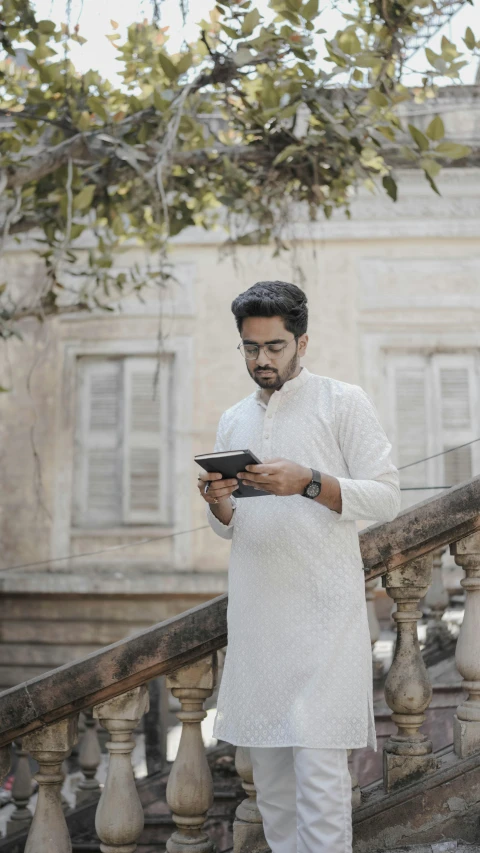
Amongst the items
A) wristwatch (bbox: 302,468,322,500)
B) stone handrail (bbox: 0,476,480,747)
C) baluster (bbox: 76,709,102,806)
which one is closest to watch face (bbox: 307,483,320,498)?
wristwatch (bbox: 302,468,322,500)

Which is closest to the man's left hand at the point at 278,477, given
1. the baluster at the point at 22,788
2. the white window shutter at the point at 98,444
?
the baluster at the point at 22,788

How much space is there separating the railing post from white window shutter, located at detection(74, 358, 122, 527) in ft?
18.5

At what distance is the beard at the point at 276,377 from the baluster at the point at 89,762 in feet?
9.74

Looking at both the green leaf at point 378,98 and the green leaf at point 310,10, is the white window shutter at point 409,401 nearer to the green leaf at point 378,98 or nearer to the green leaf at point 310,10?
the green leaf at point 378,98

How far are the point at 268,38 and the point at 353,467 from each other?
249 centimetres

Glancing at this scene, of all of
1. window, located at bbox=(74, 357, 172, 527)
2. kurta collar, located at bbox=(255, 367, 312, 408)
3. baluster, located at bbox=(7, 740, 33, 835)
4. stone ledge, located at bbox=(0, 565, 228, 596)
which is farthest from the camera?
window, located at bbox=(74, 357, 172, 527)

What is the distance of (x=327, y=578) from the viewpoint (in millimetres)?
2217

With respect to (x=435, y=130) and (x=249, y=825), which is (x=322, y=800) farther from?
(x=435, y=130)

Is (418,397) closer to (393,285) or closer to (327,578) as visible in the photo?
(393,285)

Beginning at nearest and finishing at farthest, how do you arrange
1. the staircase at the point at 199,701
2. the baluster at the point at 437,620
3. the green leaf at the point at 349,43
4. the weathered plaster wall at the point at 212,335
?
the staircase at the point at 199,701, the green leaf at the point at 349,43, the baluster at the point at 437,620, the weathered plaster wall at the point at 212,335

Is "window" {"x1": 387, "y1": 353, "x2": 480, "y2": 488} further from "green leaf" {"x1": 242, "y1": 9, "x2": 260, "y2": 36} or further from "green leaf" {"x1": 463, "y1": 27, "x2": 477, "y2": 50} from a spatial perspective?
"green leaf" {"x1": 242, "y1": 9, "x2": 260, "y2": 36}

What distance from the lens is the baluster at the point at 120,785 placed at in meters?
2.57

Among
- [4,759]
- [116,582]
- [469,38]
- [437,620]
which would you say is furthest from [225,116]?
[116,582]

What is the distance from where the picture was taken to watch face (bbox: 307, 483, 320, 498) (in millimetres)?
2121
